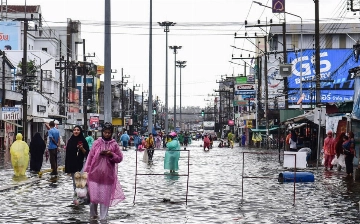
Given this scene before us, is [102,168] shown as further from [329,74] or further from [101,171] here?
[329,74]

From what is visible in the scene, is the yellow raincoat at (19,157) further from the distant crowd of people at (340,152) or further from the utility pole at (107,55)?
the distant crowd of people at (340,152)

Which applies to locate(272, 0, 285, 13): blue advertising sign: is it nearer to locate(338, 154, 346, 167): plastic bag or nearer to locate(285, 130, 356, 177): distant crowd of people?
locate(285, 130, 356, 177): distant crowd of people

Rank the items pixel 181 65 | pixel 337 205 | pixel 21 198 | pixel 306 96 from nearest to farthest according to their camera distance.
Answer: pixel 337 205
pixel 21 198
pixel 306 96
pixel 181 65

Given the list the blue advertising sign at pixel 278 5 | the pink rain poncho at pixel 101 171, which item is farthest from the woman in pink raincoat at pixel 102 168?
the blue advertising sign at pixel 278 5

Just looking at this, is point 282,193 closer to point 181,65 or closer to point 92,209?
point 92,209

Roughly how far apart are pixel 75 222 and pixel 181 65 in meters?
103

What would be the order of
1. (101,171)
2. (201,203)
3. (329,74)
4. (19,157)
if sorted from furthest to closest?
1. (329,74)
2. (19,157)
3. (201,203)
4. (101,171)

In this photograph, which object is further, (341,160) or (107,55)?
(341,160)

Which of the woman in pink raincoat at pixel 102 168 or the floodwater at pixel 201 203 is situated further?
the floodwater at pixel 201 203

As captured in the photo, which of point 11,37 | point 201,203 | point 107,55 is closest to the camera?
point 201,203

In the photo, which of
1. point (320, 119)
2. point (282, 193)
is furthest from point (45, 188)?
point (320, 119)

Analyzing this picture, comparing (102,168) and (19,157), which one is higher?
(102,168)

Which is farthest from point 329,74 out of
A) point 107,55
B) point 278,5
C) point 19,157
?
point 19,157

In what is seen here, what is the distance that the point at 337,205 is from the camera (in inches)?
611
